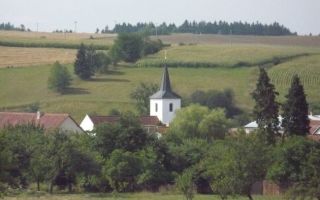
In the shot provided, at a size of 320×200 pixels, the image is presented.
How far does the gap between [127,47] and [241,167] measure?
92527 millimetres

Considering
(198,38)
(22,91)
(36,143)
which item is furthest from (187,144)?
(198,38)

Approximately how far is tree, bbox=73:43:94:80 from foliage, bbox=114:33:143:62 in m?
6.93

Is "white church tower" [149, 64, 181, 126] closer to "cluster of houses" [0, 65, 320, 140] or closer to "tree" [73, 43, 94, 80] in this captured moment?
"cluster of houses" [0, 65, 320, 140]

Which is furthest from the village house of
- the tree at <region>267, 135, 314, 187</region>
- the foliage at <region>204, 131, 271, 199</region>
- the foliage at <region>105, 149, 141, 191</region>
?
the foliage at <region>204, 131, 271, 199</region>

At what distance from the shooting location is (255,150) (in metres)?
52.2

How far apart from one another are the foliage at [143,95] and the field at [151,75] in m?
1.24

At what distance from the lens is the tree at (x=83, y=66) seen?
134500 millimetres

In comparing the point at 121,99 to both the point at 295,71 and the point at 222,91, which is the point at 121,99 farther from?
the point at 295,71

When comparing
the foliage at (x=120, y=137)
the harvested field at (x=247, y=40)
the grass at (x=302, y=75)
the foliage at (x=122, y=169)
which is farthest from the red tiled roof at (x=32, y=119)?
the harvested field at (x=247, y=40)

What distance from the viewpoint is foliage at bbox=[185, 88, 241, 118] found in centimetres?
11794

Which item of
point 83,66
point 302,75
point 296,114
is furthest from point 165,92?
point 296,114

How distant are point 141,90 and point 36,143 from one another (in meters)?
54.6

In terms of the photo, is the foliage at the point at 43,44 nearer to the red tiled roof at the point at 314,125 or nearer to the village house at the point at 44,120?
the red tiled roof at the point at 314,125

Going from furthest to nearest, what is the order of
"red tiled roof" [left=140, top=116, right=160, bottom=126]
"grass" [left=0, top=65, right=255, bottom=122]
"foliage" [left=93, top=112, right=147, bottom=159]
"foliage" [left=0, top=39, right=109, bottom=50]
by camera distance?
"foliage" [left=0, top=39, right=109, bottom=50] → "grass" [left=0, top=65, right=255, bottom=122] → "red tiled roof" [left=140, top=116, right=160, bottom=126] → "foliage" [left=93, top=112, right=147, bottom=159]
